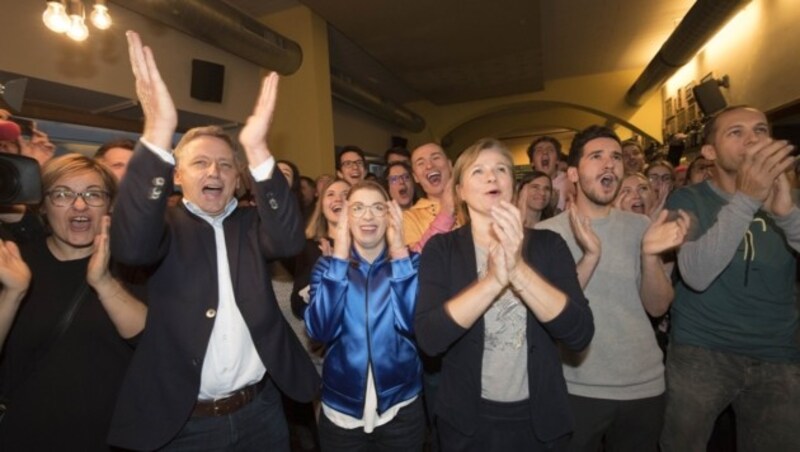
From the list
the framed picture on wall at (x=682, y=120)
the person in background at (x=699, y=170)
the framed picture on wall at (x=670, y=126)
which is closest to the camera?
the person in background at (x=699, y=170)

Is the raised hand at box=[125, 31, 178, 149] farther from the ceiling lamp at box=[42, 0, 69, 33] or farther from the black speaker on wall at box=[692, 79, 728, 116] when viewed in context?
the black speaker on wall at box=[692, 79, 728, 116]

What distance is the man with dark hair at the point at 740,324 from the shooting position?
175 cm

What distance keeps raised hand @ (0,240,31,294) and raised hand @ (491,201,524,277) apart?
147cm

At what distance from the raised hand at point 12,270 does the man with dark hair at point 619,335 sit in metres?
1.93

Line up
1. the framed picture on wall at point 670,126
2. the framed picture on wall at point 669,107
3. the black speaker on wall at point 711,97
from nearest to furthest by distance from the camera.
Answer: the black speaker on wall at point 711,97 < the framed picture on wall at point 670,126 < the framed picture on wall at point 669,107

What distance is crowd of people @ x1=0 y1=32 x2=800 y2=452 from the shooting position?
4.44 ft

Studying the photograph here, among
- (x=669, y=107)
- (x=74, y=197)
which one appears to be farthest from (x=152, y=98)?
(x=669, y=107)

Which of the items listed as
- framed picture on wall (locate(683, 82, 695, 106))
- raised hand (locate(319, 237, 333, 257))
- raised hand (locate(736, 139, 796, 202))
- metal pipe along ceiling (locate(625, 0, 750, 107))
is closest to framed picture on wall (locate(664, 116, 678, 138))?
framed picture on wall (locate(683, 82, 695, 106))

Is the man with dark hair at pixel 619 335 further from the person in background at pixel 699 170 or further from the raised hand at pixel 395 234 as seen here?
the person in background at pixel 699 170

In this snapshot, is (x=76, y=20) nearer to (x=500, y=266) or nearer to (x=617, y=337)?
(x=500, y=266)

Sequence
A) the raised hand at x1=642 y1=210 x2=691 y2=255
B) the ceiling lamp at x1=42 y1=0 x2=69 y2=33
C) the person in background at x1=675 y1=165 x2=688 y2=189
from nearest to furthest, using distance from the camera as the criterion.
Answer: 1. the raised hand at x1=642 y1=210 x2=691 y2=255
2. the ceiling lamp at x1=42 y1=0 x2=69 y2=33
3. the person in background at x1=675 y1=165 x2=688 y2=189

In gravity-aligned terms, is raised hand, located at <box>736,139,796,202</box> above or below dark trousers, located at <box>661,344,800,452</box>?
above

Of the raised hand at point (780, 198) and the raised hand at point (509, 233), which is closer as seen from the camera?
the raised hand at point (509, 233)

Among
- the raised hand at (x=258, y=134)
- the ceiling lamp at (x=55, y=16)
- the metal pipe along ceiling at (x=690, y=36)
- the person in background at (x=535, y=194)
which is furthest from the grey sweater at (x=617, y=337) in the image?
the metal pipe along ceiling at (x=690, y=36)
